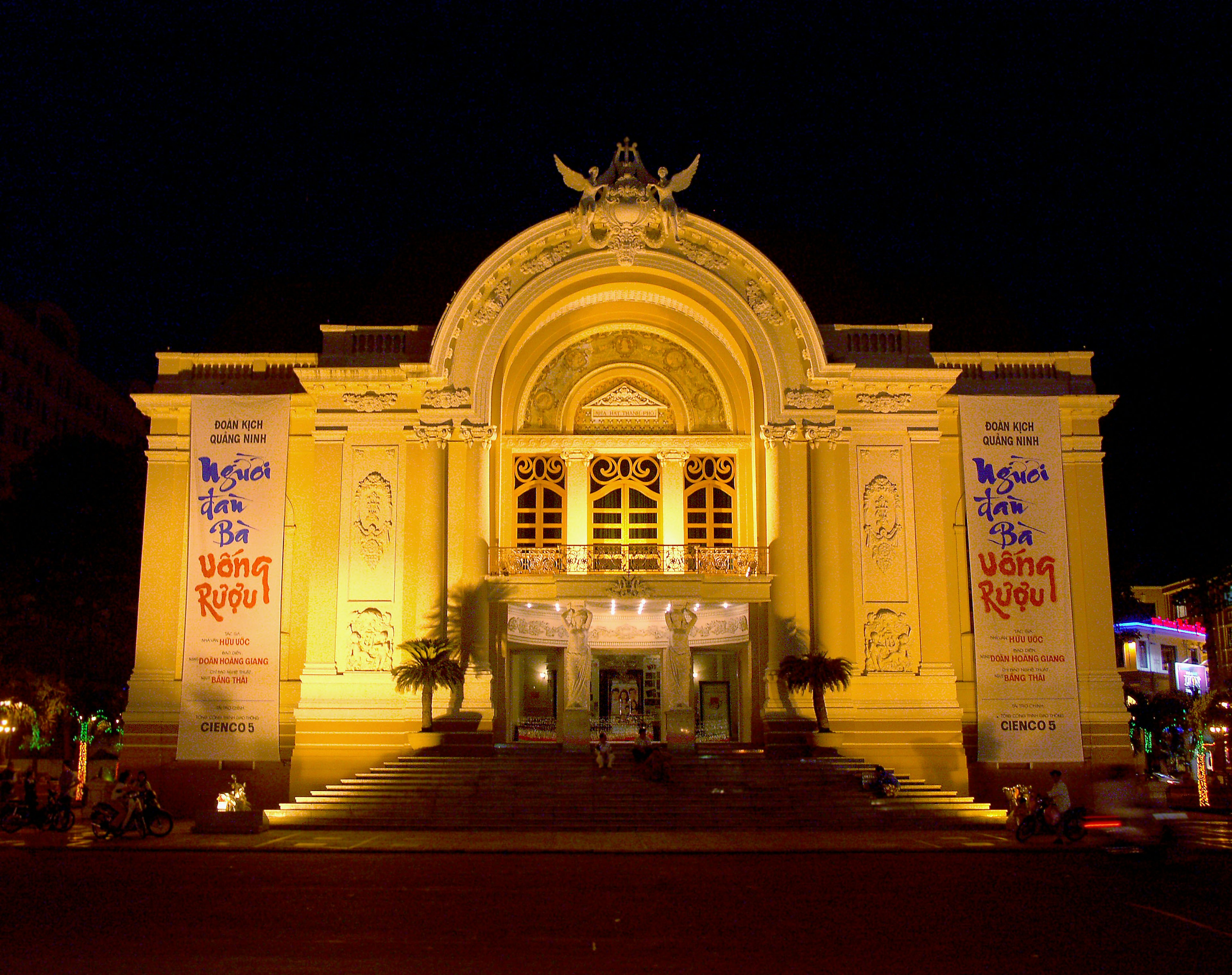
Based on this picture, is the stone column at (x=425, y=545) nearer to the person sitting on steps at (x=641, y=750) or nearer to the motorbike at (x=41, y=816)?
the person sitting on steps at (x=641, y=750)

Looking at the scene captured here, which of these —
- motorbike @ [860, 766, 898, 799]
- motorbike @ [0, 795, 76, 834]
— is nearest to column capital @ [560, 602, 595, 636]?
motorbike @ [860, 766, 898, 799]

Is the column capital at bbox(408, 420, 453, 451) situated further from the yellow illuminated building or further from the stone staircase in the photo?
the stone staircase

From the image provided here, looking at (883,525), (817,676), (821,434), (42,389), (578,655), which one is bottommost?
(817,676)

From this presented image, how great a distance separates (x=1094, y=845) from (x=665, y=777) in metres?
8.39

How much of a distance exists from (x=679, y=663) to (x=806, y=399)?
7.47 m

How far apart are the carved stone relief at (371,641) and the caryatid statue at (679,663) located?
23.0 feet

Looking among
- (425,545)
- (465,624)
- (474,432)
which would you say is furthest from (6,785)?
(474,432)

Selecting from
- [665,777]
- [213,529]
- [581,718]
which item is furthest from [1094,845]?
[213,529]

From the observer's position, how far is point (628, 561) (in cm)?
2884

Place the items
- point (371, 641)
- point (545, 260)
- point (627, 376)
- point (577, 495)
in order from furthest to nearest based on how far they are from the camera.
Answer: point (627, 376) < point (577, 495) < point (545, 260) < point (371, 641)

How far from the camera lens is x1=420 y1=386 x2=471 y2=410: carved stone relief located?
2838 cm

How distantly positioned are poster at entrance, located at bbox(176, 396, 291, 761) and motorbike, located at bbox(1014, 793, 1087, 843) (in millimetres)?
16460

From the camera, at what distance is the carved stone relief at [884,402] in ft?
94.7

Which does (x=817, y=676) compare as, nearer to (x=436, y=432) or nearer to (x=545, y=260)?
(x=436, y=432)
